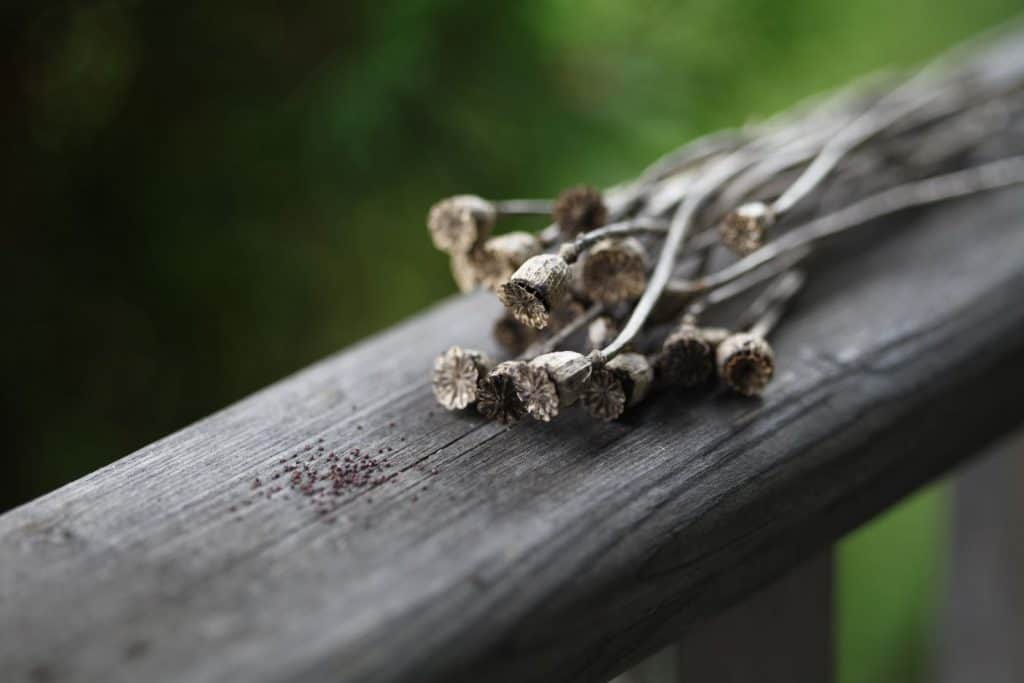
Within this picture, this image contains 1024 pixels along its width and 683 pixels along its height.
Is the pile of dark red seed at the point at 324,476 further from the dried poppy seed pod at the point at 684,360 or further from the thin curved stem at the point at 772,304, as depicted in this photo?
the thin curved stem at the point at 772,304


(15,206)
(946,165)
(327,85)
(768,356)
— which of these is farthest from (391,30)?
(768,356)

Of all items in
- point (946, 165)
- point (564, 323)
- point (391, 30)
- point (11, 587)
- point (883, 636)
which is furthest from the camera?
point (883, 636)

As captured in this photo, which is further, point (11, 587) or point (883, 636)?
point (883, 636)

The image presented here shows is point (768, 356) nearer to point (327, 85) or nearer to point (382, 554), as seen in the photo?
point (382, 554)

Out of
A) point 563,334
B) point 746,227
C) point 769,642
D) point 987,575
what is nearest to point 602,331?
point 563,334

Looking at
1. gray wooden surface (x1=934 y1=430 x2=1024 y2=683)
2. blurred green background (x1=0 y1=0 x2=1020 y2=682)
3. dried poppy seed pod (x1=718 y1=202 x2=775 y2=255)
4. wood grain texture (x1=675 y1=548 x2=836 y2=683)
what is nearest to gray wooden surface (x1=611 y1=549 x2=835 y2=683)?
wood grain texture (x1=675 y1=548 x2=836 y2=683)

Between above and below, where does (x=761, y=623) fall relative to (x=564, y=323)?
below

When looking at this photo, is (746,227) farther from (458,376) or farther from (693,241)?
(458,376)

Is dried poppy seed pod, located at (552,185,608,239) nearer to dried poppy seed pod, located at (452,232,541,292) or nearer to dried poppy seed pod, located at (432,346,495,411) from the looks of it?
dried poppy seed pod, located at (452,232,541,292)
